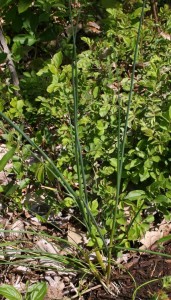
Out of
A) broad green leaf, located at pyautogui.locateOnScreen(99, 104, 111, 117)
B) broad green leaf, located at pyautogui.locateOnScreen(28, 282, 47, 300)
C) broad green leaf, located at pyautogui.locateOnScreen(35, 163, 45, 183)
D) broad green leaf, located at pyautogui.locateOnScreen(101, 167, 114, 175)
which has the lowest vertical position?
broad green leaf, located at pyautogui.locateOnScreen(28, 282, 47, 300)

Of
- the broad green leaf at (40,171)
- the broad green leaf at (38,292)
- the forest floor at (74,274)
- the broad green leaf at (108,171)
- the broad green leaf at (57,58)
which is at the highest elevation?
the broad green leaf at (57,58)

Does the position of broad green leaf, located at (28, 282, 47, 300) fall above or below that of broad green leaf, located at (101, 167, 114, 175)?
below

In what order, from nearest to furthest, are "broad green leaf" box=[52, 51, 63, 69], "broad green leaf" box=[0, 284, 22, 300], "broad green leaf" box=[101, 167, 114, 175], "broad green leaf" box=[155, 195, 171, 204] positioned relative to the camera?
"broad green leaf" box=[0, 284, 22, 300]
"broad green leaf" box=[155, 195, 171, 204]
"broad green leaf" box=[101, 167, 114, 175]
"broad green leaf" box=[52, 51, 63, 69]

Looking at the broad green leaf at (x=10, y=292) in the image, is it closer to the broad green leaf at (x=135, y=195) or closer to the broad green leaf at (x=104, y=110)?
the broad green leaf at (x=135, y=195)

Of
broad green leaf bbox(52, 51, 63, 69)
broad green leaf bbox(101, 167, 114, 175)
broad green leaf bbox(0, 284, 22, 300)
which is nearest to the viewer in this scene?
broad green leaf bbox(0, 284, 22, 300)

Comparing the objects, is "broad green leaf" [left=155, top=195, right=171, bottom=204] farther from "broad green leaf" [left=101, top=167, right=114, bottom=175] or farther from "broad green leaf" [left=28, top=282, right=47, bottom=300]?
"broad green leaf" [left=28, top=282, right=47, bottom=300]

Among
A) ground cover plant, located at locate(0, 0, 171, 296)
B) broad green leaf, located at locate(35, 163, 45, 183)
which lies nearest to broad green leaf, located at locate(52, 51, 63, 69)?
ground cover plant, located at locate(0, 0, 171, 296)

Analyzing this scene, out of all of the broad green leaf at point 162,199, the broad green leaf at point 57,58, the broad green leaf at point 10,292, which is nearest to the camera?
the broad green leaf at point 10,292

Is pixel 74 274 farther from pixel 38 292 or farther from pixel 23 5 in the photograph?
pixel 23 5

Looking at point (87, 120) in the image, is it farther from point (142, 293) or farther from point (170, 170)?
point (142, 293)

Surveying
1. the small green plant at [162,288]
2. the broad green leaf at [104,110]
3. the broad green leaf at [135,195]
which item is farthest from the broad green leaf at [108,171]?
the small green plant at [162,288]

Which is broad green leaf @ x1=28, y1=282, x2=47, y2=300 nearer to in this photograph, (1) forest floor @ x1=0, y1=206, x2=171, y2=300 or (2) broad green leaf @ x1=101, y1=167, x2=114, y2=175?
(1) forest floor @ x1=0, y1=206, x2=171, y2=300

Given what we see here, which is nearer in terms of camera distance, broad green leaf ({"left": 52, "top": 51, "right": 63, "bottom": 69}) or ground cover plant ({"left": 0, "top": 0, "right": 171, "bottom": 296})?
ground cover plant ({"left": 0, "top": 0, "right": 171, "bottom": 296})

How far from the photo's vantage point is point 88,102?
2.50 meters
